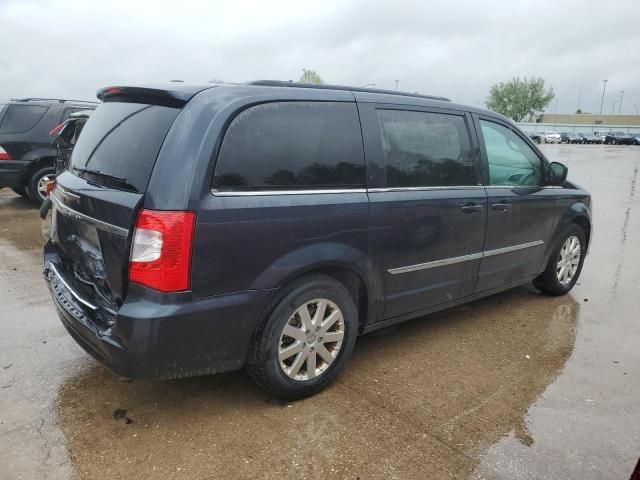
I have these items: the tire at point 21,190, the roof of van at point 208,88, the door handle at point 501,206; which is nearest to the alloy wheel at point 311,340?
the roof of van at point 208,88

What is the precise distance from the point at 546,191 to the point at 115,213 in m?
3.66

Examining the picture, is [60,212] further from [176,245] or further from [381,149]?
[381,149]

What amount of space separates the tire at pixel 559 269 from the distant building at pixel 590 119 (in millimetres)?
112746

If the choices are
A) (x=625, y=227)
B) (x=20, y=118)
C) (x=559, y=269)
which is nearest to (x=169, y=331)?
(x=559, y=269)

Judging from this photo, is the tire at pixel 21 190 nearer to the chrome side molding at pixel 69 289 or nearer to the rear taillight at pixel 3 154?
the rear taillight at pixel 3 154

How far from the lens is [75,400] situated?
3.03 meters

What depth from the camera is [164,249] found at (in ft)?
8.08

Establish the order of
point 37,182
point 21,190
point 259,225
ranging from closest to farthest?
1. point 259,225
2. point 37,182
3. point 21,190

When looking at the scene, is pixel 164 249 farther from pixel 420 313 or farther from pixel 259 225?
pixel 420 313

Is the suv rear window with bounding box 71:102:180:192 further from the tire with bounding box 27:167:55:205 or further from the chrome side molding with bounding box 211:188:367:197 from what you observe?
the tire with bounding box 27:167:55:205

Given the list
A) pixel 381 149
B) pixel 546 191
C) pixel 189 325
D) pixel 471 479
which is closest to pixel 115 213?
pixel 189 325

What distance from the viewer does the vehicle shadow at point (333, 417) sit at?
253 centimetres

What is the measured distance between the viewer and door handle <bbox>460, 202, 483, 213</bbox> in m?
3.77

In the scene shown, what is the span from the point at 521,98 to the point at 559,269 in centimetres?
10306
